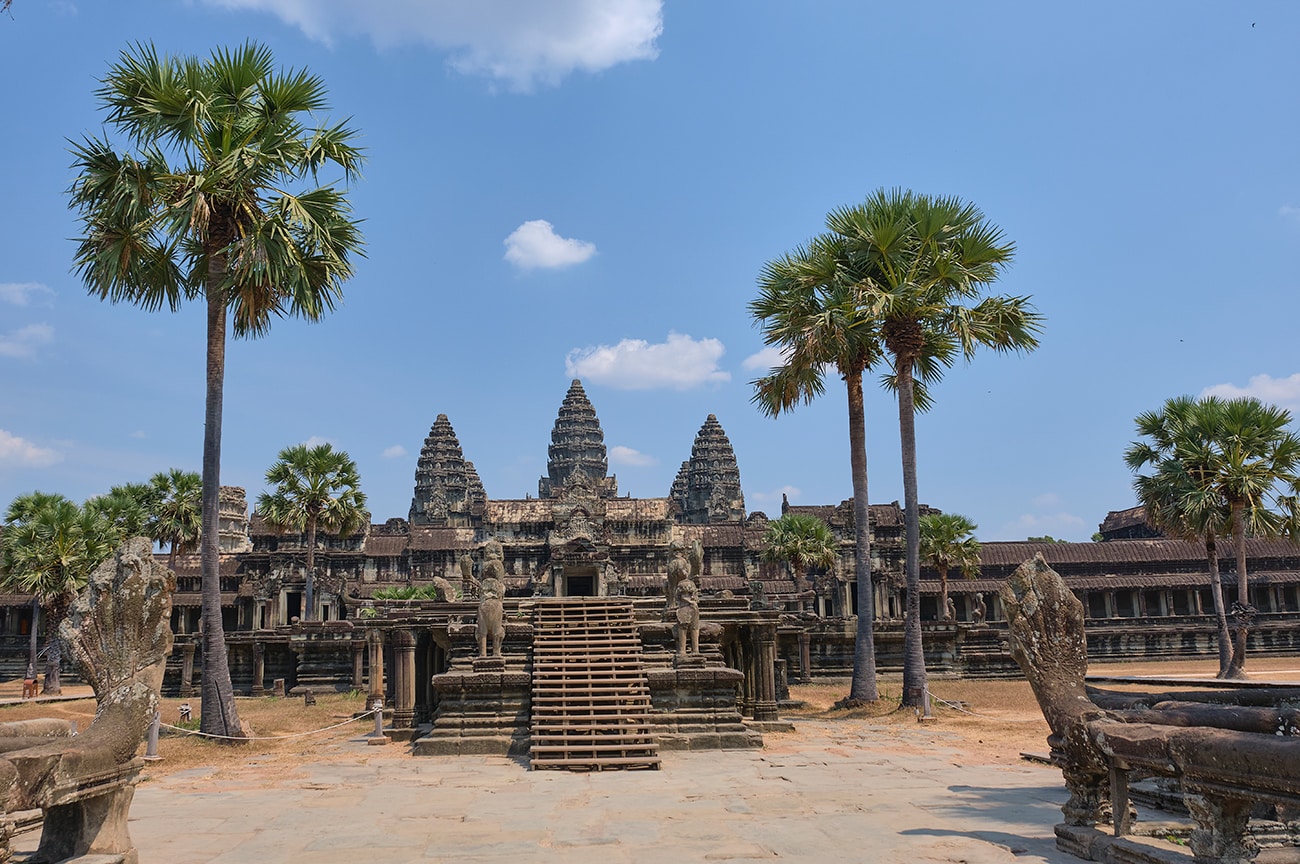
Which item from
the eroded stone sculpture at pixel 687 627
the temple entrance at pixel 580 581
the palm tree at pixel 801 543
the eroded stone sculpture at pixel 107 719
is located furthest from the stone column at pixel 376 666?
the palm tree at pixel 801 543

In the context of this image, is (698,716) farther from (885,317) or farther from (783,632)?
(783,632)

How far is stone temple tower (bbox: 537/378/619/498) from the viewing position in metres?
91.8

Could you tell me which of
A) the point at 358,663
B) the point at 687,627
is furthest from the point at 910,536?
the point at 358,663

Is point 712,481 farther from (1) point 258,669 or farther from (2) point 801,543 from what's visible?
(1) point 258,669

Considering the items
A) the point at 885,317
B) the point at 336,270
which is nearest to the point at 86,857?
the point at 336,270

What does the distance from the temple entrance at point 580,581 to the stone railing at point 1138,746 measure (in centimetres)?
3496

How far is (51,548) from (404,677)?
69.2ft

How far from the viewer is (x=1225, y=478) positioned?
87.8 ft

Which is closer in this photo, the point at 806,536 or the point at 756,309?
the point at 756,309

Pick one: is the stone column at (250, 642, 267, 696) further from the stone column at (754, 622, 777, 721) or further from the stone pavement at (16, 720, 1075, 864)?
the stone column at (754, 622, 777, 721)

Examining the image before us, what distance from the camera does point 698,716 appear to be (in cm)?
1620

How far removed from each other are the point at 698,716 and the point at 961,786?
5704 millimetres

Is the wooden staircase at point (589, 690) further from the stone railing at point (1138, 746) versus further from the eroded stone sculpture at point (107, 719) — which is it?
the eroded stone sculpture at point (107, 719)

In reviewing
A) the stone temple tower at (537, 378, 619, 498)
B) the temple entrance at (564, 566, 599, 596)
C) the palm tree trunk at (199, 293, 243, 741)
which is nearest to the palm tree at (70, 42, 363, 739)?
the palm tree trunk at (199, 293, 243, 741)
